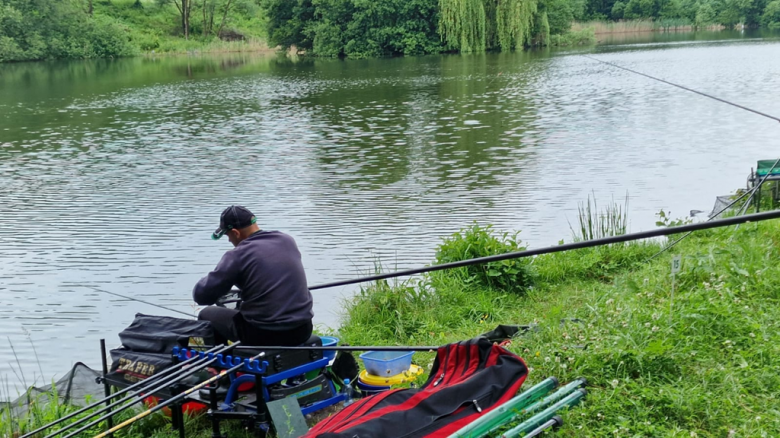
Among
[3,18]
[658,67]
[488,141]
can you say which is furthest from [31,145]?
[3,18]

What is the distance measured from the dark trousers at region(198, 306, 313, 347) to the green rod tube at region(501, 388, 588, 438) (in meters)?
1.30

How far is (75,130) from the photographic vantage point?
18656mm

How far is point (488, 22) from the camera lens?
4150 centimetres

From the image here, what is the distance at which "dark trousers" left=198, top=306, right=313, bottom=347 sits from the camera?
3801mm

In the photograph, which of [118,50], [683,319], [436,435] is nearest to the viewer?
[436,435]

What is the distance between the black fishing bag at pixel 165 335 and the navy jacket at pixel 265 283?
0.19 meters

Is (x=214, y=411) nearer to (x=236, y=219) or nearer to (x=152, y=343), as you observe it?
(x=152, y=343)

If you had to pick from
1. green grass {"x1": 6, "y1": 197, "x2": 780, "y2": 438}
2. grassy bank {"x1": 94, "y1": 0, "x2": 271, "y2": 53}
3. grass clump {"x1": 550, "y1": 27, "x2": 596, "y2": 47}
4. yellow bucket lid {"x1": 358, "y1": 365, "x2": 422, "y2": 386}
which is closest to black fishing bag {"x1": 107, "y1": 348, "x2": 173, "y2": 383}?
green grass {"x1": 6, "y1": 197, "x2": 780, "y2": 438}

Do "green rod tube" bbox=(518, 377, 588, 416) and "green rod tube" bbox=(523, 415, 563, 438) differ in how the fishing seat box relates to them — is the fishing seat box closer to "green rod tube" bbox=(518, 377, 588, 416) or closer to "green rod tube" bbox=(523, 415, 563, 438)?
"green rod tube" bbox=(518, 377, 588, 416)

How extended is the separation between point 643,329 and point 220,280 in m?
2.03

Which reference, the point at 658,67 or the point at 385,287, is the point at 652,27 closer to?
the point at 658,67

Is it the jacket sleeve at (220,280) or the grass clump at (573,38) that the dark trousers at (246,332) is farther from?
the grass clump at (573,38)

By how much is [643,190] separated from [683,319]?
7.05 metres

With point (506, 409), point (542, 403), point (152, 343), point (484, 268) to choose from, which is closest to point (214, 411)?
point (152, 343)
